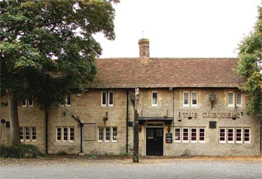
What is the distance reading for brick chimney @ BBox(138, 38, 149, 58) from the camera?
112 ft

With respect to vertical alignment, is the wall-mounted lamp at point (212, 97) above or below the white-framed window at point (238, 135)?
above

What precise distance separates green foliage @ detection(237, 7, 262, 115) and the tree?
9.91m

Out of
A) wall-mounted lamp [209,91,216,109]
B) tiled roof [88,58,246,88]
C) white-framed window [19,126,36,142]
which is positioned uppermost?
tiled roof [88,58,246,88]

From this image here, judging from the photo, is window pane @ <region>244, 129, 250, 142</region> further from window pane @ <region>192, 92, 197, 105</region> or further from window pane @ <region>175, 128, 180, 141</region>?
window pane @ <region>175, 128, 180, 141</region>

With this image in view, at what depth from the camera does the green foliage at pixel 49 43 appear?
894 inches


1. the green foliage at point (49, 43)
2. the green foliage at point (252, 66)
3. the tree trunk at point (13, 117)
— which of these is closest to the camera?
the green foliage at point (49, 43)

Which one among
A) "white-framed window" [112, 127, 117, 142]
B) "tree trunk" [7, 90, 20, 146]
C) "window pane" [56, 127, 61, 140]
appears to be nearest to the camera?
"tree trunk" [7, 90, 20, 146]

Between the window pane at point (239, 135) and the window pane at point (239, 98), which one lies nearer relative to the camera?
the window pane at point (239, 135)

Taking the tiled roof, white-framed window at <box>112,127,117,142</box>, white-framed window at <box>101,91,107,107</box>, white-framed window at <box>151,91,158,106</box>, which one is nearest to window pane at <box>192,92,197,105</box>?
the tiled roof

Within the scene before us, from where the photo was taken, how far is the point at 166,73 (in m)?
32.3

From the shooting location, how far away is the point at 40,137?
3212 centimetres

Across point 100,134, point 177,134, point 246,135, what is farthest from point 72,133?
point 246,135

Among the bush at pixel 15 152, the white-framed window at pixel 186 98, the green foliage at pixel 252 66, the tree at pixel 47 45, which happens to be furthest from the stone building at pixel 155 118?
the bush at pixel 15 152

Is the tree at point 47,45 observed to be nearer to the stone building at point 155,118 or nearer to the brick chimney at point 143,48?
the stone building at point 155,118
